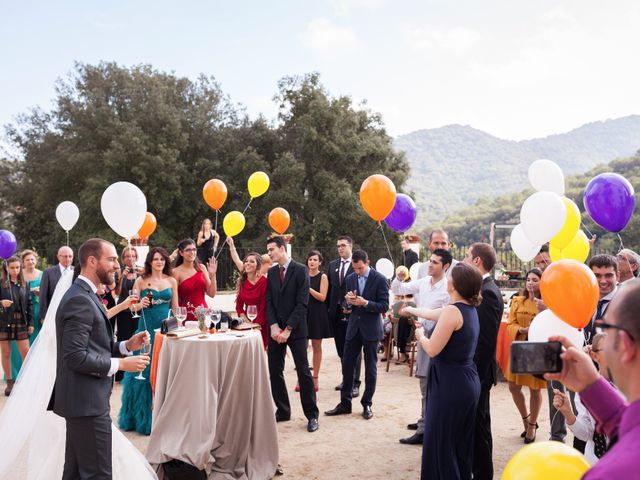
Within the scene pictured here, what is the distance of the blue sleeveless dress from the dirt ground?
13cm

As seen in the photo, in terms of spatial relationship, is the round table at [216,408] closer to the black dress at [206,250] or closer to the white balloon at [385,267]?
the white balloon at [385,267]

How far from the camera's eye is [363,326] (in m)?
6.39

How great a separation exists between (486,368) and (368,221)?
56.5 feet

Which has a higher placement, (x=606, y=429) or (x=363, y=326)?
(x=606, y=429)

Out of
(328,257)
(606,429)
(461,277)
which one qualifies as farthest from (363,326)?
(328,257)

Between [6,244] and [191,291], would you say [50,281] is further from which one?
[6,244]

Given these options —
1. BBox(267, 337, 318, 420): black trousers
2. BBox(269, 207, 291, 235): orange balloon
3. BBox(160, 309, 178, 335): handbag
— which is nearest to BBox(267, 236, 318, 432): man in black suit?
BBox(267, 337, 318, 420): black trousers

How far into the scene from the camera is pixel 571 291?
3.46m

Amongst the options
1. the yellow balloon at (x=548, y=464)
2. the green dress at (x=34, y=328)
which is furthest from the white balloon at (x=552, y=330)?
the green dress at (x=34, y=328)

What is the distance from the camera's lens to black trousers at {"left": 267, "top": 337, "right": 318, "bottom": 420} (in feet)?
19.2

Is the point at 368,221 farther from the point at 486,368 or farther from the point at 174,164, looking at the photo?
the point at 486,368

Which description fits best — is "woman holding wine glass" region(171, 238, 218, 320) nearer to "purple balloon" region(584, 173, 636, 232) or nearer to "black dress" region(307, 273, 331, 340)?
"black dress" region(307, 273, 331, 340)

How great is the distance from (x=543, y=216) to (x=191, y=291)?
393 cm

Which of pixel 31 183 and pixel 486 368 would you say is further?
pixel 31 183
